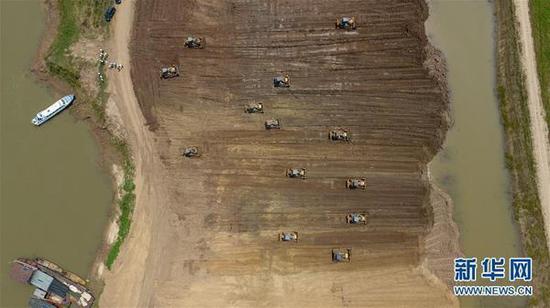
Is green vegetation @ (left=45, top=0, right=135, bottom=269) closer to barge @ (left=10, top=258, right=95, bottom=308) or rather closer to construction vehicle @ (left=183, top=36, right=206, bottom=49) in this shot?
barge @ (left=10, top=258, right=95, bottom=308)

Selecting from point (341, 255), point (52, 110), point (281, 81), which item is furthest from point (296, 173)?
point (52, 110)

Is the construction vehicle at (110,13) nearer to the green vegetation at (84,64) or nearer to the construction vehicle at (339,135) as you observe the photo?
the green vegetation at (84,64)

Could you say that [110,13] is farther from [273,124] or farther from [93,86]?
[273,124]

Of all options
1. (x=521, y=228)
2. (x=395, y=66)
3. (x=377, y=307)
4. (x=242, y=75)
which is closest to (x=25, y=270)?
(x=242, y=75)

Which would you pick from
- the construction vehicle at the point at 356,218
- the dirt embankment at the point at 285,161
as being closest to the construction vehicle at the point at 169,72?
the dirt embankment at the point at 285,161

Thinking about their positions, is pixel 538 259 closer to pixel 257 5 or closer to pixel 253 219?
pixel 253 219
